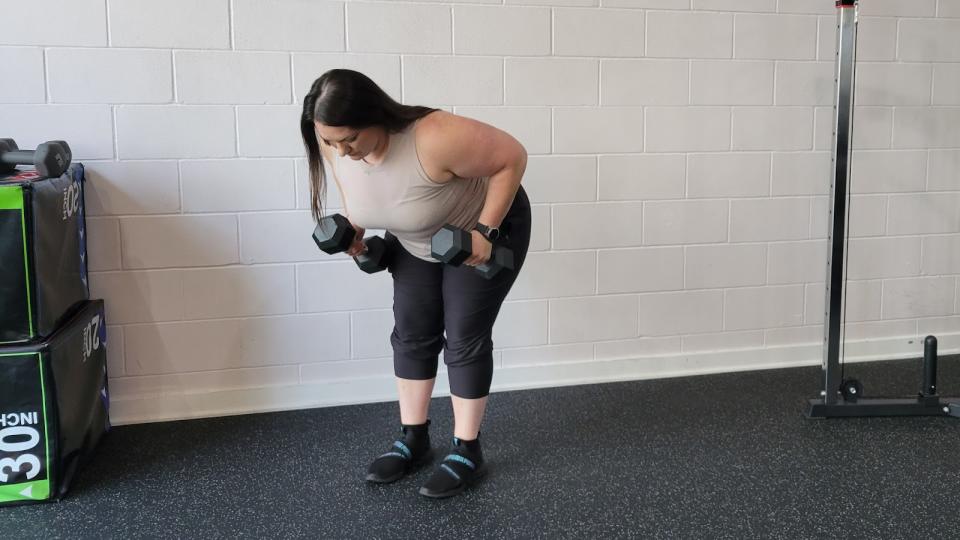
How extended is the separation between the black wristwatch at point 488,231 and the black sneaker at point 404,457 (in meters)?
0.66

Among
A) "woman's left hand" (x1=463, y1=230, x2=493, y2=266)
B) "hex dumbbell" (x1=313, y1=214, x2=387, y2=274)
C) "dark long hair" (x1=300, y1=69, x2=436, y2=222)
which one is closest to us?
"dark long hair" (x1=300, y1=69, x2=436, y2=222)

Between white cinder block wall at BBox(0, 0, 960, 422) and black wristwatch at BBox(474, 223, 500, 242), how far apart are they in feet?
3.14

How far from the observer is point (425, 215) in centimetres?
200

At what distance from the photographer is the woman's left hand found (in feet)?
6.24

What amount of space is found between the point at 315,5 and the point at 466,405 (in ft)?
4.50

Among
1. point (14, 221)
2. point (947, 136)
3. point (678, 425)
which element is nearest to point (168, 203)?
point (14, 221)

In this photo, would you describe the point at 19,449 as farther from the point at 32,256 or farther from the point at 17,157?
the point at 17,157

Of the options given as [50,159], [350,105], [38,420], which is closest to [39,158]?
[50,159]

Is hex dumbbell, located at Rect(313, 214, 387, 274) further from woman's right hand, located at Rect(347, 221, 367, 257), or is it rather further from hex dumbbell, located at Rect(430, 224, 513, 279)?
hex dumbbell, located at Rect(430, 224, 513, 279)

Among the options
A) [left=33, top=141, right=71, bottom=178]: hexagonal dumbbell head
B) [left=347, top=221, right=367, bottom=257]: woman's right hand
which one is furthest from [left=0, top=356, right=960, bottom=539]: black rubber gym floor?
[left=33, top=141, right=71, bottom=178]: hexagonal dumbbell head

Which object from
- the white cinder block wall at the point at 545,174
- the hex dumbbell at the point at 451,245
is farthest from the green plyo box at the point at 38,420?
the hex dumbbell at the point at 451,245

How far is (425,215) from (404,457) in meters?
0.70

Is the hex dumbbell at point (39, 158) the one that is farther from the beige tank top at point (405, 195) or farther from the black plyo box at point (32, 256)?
the beige tank top at point (405, 195)

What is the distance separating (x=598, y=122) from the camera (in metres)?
2.94
